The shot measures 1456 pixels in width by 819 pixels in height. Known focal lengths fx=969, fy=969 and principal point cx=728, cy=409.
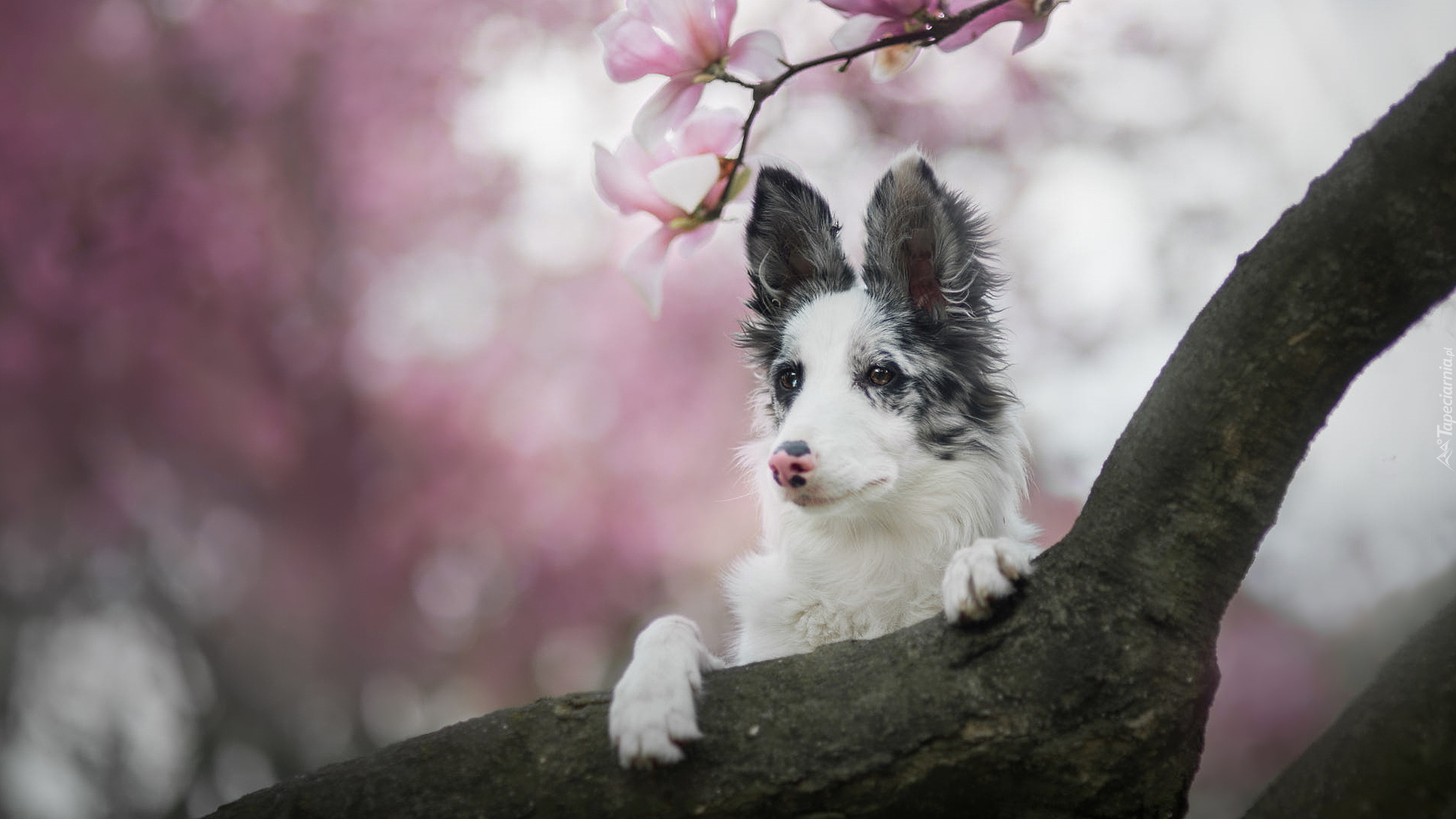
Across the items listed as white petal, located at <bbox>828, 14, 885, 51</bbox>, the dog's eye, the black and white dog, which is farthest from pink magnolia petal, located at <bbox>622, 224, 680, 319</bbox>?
the dog's eye

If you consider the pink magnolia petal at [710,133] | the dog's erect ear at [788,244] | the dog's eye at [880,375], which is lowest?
the pink magnolia petal at [710,133]

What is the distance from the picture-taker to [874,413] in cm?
249

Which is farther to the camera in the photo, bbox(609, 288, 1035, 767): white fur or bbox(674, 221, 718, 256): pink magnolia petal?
bbox(609, 288, 1035, 767): white fur

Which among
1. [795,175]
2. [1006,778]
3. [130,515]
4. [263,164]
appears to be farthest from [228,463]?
[1006,778]

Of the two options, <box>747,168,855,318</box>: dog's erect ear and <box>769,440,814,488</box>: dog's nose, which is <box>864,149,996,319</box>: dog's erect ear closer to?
<box>747,168,855,318</box>: dog's erect ear

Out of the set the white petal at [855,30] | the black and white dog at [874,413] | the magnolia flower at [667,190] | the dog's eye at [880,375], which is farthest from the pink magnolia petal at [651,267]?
the dog's eye at [880,375]

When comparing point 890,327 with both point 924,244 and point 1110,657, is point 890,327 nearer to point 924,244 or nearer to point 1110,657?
point 924,244

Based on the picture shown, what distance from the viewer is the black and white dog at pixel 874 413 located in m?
2.43

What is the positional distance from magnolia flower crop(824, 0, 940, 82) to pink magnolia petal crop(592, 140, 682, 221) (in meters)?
0.37

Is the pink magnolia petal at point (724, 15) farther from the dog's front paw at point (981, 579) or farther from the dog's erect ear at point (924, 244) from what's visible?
the dog's erect ear at point (924, 244)

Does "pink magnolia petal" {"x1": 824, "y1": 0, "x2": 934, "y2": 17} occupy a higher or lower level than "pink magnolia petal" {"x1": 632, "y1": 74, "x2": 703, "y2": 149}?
higher

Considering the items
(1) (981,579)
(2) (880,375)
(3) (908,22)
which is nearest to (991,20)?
(3) (908,22)

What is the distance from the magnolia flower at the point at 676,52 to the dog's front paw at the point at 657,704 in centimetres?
91

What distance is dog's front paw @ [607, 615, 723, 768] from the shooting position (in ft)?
5.21
